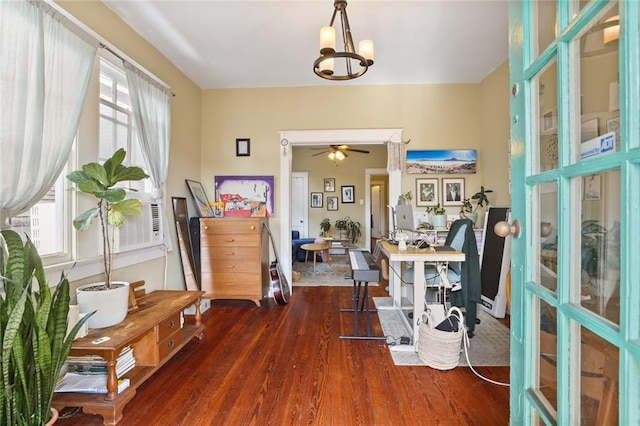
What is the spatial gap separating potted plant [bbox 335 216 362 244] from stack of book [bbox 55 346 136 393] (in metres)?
6.10

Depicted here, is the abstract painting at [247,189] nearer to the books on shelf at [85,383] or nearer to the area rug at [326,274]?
the area rug at [326,274]

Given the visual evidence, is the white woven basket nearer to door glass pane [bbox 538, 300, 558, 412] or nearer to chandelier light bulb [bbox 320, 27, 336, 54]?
door glass pane [bbox 538, 300, 558, 412]

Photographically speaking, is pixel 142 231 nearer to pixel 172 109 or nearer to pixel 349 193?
pixel 172 109

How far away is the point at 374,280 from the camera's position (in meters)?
2.74

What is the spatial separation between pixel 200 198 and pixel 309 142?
157 cm

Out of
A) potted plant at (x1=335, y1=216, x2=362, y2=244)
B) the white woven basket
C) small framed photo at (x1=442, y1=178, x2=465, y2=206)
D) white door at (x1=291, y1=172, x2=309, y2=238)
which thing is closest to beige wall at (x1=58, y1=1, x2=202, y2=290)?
the white woven basket

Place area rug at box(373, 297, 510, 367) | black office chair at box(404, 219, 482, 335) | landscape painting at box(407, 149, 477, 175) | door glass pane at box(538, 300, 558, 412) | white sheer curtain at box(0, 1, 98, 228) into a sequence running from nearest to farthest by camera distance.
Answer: door glass pane at box(538, 300, 558, 412), white sheer curtain at box(0, 1, 98, 228), area rug at box(373, 297, 510, 367), black office chair at box(404, 219, 482, 335), landscape painting at box(407, 149, 477, 175)

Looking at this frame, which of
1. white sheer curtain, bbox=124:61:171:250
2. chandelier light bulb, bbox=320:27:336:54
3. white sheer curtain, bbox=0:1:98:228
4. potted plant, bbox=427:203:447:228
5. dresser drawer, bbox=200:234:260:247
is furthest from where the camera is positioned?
potted plant, bbox=427:203:447:228

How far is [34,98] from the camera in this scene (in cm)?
166

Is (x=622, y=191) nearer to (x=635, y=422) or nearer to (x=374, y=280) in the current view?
(x=635, y=422)

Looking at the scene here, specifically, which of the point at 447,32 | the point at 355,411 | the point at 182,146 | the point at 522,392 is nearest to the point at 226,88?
the point at 182,146

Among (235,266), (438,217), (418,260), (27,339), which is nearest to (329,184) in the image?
(438,217)

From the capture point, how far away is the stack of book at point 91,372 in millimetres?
1756

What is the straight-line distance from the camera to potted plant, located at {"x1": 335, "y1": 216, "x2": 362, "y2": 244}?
778cm
